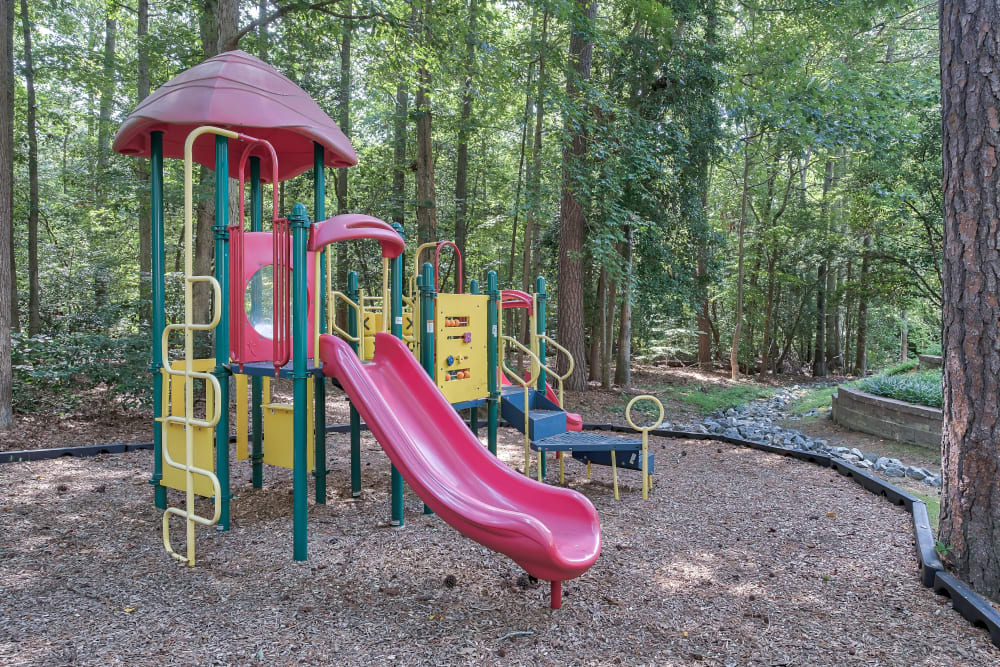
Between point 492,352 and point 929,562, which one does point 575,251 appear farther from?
point 929,562

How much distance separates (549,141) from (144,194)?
627 cm

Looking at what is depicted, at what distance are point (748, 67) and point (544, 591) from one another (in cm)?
1000

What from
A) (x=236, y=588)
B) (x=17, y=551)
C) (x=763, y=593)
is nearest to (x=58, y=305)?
(x=17, y=551)

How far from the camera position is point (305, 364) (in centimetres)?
353

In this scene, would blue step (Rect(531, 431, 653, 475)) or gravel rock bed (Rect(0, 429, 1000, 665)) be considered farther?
blue step (Rect(531, 431, 653, 475))

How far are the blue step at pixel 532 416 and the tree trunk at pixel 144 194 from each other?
458cm

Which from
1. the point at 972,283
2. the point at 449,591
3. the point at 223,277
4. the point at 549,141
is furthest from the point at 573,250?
the point at 449,591

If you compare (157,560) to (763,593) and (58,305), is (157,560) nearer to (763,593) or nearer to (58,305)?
(763,593)

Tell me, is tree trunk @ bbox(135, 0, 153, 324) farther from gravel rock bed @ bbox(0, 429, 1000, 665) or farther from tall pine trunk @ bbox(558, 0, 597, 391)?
tall pine trunk @ bbox(558, 0, 597, 391)

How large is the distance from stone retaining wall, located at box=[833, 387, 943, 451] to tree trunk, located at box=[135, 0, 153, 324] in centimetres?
926

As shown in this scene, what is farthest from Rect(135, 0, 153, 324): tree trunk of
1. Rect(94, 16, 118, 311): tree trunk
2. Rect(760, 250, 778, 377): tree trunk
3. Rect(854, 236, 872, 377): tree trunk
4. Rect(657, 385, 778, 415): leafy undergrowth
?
Rect(854, 236, 872, 377): tree trunk

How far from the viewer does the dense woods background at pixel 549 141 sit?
7961mm

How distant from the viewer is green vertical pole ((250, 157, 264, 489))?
4777mm

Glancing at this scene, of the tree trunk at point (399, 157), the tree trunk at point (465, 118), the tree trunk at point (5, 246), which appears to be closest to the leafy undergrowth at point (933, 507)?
the tree trunk at point (465, 118)
